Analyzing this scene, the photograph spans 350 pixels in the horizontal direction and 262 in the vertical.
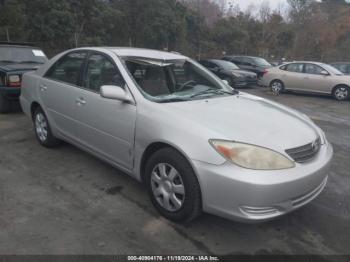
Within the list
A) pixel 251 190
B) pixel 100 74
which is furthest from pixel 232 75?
pixel 251 190

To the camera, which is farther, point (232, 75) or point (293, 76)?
point (232, 75)

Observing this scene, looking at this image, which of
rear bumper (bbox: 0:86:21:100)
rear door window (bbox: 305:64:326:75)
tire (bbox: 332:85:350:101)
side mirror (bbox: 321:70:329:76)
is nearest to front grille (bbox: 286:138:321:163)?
rear bumper (bbox: 0:86:21:100)

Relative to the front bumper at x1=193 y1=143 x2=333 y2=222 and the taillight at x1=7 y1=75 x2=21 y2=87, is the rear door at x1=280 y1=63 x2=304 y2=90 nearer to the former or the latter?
the taillight at x1=7 y1=75 x2=21 y2=87

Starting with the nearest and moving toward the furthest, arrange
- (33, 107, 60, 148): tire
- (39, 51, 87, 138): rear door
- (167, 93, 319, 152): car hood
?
1. (167, 93, 319, 152): car hood
2. (39, 51, 87, 138): rear door
3. (33, 107, 60, 148): tire

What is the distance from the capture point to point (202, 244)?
8.64 feet

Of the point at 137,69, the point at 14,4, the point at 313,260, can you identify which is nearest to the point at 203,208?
the point at 313,260

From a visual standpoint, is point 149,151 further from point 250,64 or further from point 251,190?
point 250,64

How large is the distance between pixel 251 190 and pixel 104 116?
1.80m

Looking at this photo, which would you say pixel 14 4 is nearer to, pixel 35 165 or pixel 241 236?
pixel 35 165

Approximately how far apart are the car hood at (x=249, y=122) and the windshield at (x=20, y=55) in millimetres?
5730

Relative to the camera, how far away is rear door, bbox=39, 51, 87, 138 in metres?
3.91

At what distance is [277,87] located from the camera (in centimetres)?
1314

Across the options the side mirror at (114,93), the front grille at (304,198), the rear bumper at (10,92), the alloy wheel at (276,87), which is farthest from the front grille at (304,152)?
the alloy wheel at (276,87)

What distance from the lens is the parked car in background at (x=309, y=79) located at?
11570 mm
